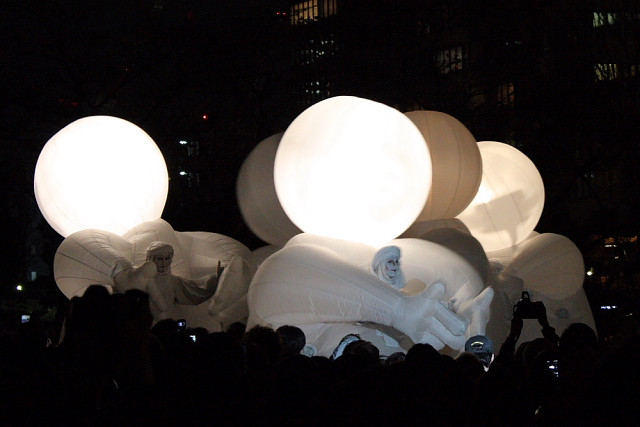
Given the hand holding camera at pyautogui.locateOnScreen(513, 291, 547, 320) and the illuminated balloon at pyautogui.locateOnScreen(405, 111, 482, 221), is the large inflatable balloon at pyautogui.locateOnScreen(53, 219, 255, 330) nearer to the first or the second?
the illuminated balloon at pyautogui.locateOnScreen(405, 111, 482, 221)

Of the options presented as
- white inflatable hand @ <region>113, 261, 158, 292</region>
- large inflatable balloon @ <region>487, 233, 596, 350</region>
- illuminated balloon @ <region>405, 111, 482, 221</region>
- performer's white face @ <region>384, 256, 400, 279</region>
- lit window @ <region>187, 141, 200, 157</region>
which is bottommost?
large inflatable balloon @ <region>487, 233, 596, 350</region>

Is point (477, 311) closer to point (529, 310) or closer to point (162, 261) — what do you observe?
point (529, 310)

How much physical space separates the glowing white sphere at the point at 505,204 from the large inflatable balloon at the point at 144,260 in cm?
285

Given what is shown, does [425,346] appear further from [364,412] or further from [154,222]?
[154,222]

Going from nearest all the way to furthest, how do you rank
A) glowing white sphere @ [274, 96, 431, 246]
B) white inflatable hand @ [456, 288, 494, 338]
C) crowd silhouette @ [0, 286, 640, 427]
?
crowd silhouette @ [0, 286, 640, 427] < white inflatable hand @ [456, 288, 494, 338] < glowing white sphere @ [274, 96, 431, 246]

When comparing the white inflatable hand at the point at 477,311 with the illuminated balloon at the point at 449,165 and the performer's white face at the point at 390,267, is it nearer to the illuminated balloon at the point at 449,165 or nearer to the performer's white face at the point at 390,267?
the performer's white face at the point at 390,267

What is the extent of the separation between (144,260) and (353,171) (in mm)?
2967

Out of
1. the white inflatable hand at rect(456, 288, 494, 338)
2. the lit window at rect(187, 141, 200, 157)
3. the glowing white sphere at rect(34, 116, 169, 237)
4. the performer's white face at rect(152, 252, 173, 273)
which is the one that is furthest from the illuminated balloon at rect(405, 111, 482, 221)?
the lit window at rect(187, 141, 200, 157)

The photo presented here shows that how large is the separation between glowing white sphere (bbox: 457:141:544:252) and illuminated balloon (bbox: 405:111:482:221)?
75 centimetres

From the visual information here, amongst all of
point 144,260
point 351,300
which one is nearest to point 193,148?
point 144,260

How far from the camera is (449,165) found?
10094 millimetres

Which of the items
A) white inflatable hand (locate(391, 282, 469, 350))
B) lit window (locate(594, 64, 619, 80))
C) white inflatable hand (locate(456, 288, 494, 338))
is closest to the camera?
white inflatable hand (locate(391, 282, 469, 350))

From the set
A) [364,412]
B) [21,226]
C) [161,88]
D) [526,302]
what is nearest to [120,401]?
[364,412]

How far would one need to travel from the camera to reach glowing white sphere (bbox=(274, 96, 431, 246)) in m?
8.49
